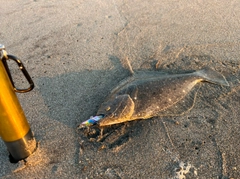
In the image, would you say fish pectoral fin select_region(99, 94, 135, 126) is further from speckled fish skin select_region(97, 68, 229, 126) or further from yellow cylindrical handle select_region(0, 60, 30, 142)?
yellow cylindrical handle select_region(0, 60, 30, 142)

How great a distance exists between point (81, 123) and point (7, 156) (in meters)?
0.82

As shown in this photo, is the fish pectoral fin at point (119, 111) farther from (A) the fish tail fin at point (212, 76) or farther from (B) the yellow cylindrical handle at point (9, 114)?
(A) the fish tail fin at point (212, 76)

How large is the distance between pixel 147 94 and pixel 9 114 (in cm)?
157

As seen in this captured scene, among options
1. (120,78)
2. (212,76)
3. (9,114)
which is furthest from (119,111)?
(212,76)

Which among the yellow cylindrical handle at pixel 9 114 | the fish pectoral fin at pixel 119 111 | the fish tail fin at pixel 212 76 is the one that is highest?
the yellow cylindrical handle at pixel 9 114

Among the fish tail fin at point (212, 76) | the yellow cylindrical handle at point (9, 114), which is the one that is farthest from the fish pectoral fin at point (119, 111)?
the fish tail fin at point (212, 76)

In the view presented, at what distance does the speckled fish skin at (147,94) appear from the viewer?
9.37 ft

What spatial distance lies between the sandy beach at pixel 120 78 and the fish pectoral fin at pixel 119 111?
93mm

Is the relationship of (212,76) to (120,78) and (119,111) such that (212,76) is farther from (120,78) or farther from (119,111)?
(119,111)

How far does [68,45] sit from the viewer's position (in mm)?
4262

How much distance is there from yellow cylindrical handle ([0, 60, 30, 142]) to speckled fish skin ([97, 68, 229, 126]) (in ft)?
2.70

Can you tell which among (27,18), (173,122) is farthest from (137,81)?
(27,18)

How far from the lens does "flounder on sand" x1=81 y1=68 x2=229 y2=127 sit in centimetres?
284

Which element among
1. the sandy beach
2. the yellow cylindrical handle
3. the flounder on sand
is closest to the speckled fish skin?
the flounder on sand
